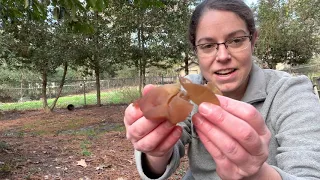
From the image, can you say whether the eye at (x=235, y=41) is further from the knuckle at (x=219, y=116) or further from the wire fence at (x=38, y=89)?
the wire fence at (x=38, y=89)

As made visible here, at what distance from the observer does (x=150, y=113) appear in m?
0.88

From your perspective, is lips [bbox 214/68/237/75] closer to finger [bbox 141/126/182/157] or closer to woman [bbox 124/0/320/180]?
woman [bbox 124/0/320/180]

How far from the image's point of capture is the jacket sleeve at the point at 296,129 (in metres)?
1.04

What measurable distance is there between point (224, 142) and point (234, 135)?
34 mm

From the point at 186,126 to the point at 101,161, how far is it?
3.47m

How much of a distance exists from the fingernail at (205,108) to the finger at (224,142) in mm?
25

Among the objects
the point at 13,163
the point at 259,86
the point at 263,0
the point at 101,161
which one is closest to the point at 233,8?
the point at 259,86

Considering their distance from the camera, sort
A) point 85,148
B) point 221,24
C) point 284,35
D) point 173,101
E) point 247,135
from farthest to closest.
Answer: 1. point 284,35
2. point 85,148
3. point 221,24
4. point 173,101
5. point 247,135

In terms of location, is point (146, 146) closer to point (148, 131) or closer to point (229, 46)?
point (148, 131)

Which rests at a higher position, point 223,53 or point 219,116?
point 223,53

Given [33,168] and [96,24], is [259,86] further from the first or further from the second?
[96,24]

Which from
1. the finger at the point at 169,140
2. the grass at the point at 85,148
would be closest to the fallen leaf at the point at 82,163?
the grass at the point at 85,148

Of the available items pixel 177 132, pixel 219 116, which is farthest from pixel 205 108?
pixel 177 132

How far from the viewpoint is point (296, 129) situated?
3.83 feet
